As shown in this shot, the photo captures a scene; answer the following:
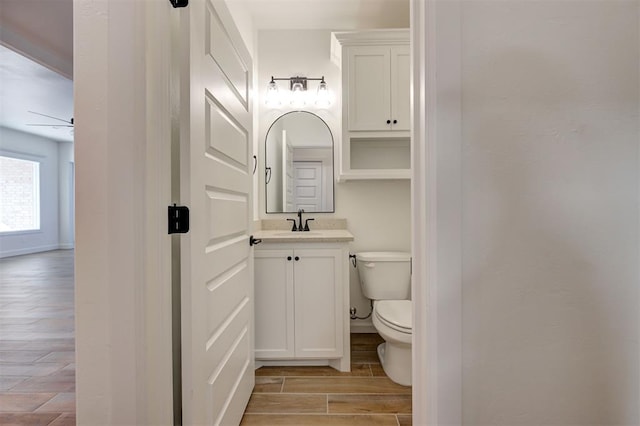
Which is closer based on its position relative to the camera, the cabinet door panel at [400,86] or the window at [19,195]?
the cabinet door panel at [400,86]

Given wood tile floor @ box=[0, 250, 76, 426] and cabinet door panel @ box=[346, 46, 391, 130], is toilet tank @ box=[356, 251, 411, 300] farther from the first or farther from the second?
wood tile floor @ box=[0, 250, 76, 426]

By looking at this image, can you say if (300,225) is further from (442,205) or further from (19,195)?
(19,195)

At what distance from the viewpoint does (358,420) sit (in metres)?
1.54

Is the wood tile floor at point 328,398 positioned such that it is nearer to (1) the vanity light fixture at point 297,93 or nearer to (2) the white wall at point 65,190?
(1) the vanity light fixture at point 297,93

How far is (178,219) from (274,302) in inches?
47.6

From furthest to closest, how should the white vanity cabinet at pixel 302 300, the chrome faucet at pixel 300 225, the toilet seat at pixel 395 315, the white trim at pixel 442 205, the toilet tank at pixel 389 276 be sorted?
the chrome faucet at pixel 300 225
the toilet tank at pixel 389 276
the white vanity cabinet at pixel 302 300
the toilet seat at pixel 395 315
the white trim at pixel 442 205

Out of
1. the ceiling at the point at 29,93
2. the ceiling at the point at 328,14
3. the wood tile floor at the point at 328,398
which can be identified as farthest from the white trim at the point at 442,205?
the ceiling at the point at 29,93

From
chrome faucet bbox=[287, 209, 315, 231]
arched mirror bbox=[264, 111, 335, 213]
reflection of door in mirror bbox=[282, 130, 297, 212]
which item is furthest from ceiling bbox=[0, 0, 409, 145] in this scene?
chrome faucet bbox=[287, 209, 315, 231]

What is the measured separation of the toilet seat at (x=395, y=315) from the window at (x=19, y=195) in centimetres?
772

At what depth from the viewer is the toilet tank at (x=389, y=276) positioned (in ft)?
7.26

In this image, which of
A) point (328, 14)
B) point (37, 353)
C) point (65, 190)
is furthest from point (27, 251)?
point (328, 14)

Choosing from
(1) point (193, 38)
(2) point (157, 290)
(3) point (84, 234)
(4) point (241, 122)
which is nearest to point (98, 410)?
(2) point (157, 290)

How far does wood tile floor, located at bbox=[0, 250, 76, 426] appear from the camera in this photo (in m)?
1.59

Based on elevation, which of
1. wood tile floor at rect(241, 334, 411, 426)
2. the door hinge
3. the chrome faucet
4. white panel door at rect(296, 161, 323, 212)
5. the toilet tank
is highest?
white panel door at rect(296, 161, 323, 212)
